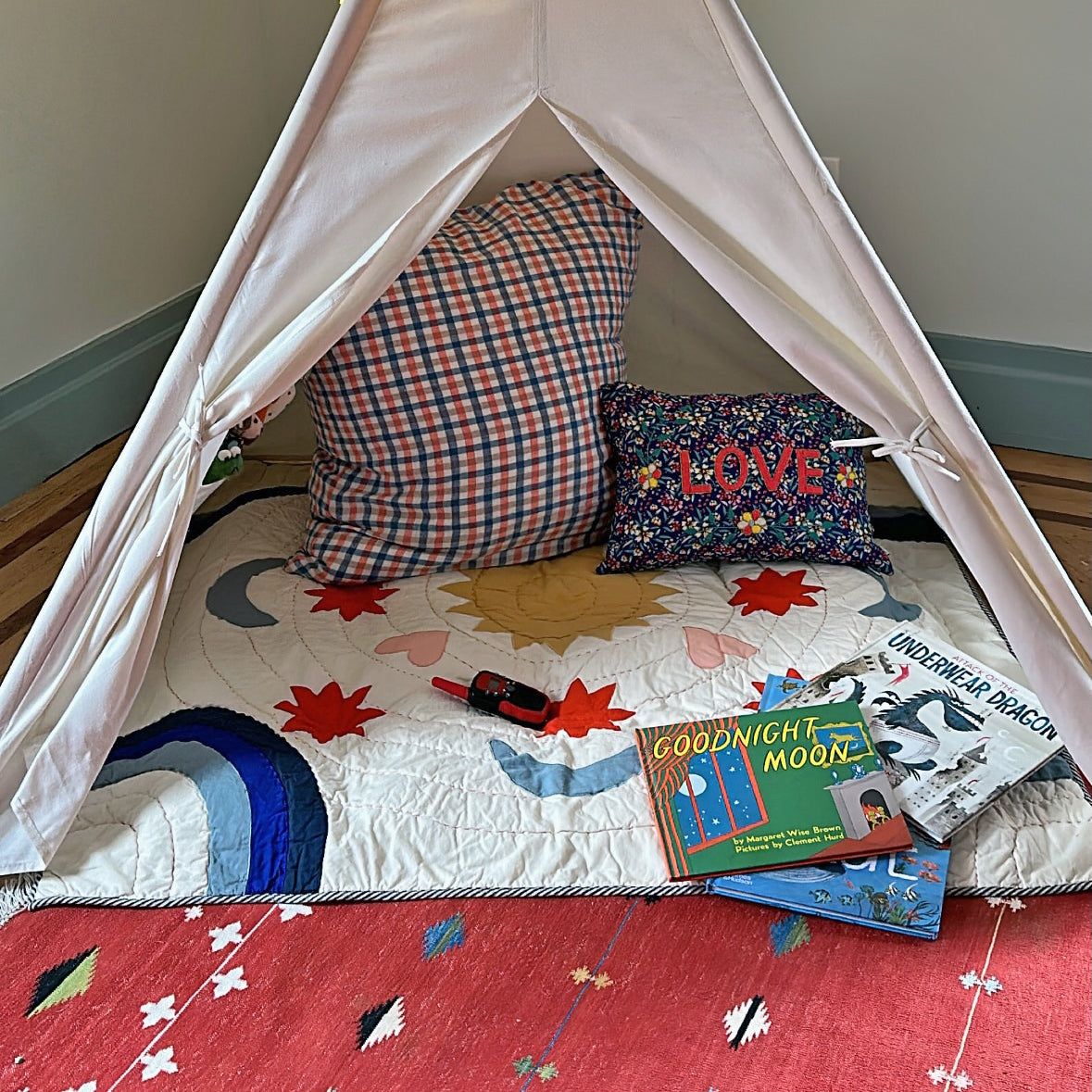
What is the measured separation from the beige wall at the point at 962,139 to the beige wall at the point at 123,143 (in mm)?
978

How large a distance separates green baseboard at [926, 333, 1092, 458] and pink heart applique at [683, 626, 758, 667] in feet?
2.90

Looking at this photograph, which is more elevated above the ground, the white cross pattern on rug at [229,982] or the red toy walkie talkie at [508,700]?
the white cross pattern on rug at [229,982]

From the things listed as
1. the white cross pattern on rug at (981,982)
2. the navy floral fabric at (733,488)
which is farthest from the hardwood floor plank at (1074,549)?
the white cross pattern on rug at (981,982)

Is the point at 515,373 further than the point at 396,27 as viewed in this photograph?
Yes

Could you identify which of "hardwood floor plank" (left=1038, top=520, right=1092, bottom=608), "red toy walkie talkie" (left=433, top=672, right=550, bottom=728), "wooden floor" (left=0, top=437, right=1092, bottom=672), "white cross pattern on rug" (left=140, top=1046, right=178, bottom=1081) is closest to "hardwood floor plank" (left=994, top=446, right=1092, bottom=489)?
"wooden floor" (left=0, top=437, right=1092, bottom=672)

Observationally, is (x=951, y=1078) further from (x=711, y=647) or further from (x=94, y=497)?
(x=94, y=497)

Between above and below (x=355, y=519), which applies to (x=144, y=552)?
above

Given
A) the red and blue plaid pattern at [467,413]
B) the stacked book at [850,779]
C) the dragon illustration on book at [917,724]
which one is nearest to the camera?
the stacked book at [850,779]

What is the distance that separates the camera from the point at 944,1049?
116 cm

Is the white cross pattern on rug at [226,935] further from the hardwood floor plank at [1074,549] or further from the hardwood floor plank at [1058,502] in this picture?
the hardwood floor plank at [1058,502]

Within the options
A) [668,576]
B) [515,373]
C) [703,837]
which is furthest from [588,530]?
[703,837]

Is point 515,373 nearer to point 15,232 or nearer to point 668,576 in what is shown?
point 668,576

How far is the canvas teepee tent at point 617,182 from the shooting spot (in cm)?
122

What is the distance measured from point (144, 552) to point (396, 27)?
623mm
